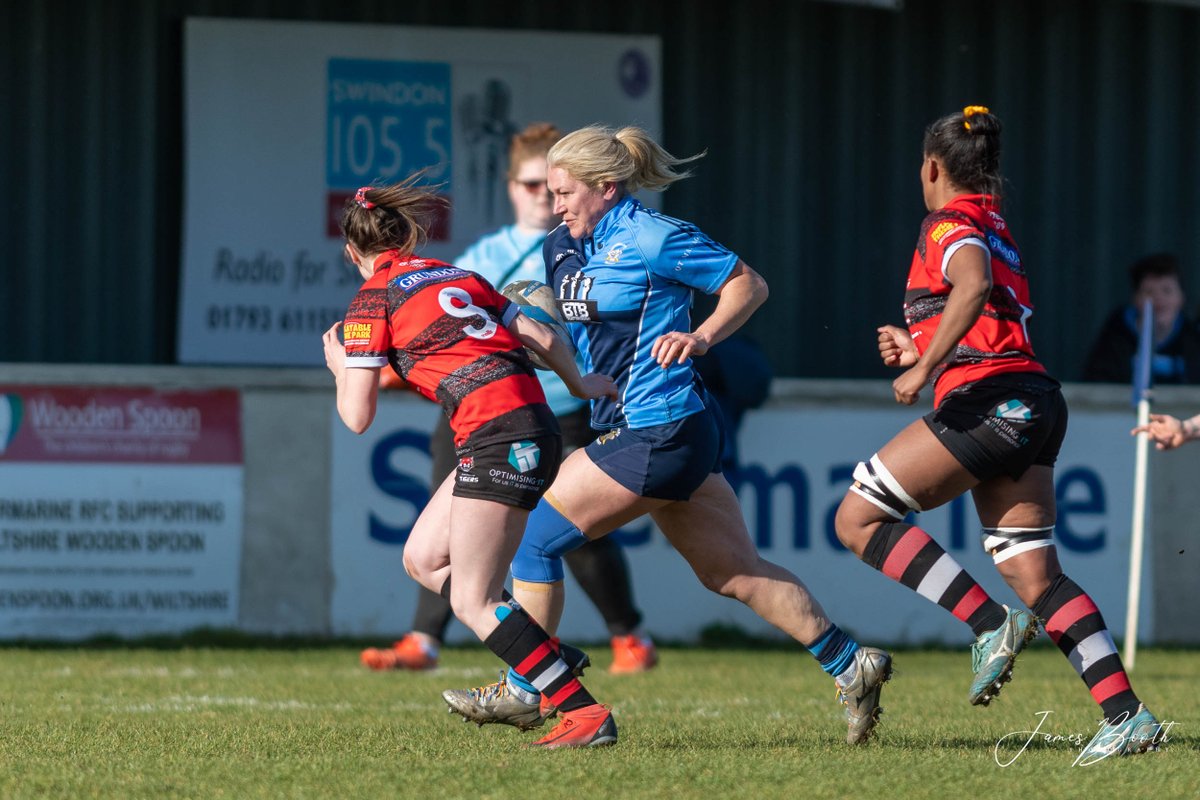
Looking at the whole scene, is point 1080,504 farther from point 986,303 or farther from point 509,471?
point 509,471

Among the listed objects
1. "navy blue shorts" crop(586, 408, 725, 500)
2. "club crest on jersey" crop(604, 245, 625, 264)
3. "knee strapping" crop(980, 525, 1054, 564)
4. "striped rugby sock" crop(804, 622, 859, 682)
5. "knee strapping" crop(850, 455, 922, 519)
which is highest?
"club crest on jersey" crop(604, 245, 625, 264)

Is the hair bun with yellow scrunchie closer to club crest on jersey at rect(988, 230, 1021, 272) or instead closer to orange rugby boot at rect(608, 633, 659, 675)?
club crest on jersey at rect(988, 230, 1021, 272)

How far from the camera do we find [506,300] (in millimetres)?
5496

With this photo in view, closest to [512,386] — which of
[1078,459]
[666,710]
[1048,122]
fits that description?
[666,710]

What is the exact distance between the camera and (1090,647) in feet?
17.9

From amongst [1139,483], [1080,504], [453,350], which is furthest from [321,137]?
[453,350]

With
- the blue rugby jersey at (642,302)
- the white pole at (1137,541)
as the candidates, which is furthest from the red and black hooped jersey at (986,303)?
the white pole at (1137,541)

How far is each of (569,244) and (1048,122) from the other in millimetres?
7566

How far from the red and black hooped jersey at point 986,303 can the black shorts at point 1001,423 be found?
5 centimetres

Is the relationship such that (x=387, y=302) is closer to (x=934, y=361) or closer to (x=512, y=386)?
(x=512, y=386)

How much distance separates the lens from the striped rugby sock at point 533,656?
526 cm

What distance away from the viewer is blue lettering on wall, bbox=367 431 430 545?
990 cm

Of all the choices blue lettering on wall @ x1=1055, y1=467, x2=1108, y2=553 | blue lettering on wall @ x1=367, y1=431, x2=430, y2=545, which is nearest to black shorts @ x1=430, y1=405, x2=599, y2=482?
blue lettering on wall @ x1=367, y1=431, x2=430, y2=545

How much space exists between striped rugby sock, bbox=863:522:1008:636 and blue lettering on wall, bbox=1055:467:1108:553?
197 inches
